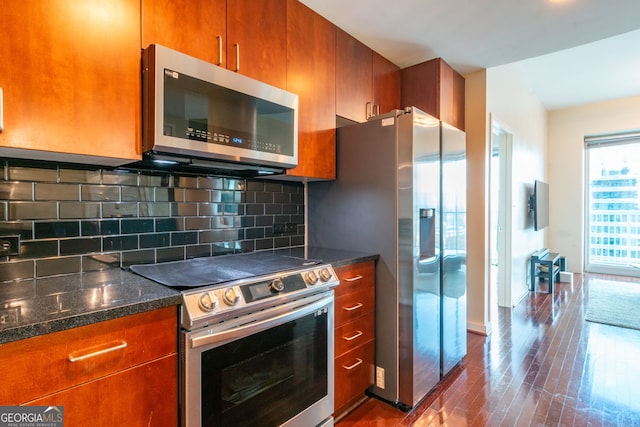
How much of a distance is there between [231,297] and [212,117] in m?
0.82

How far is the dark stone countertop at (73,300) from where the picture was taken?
0.88 meters

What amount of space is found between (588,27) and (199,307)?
296 centimetres

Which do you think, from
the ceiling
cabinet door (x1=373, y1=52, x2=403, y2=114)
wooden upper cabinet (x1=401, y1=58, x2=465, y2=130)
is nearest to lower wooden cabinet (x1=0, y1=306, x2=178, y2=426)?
the ceiling

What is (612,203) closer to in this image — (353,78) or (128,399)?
(353,78)

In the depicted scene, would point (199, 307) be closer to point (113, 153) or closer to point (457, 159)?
point (113, 153)

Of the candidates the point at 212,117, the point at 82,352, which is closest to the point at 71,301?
the point at 82,352

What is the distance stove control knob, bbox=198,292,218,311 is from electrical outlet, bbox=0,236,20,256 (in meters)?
0.81

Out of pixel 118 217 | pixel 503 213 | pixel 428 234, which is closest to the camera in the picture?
pixel 118 217

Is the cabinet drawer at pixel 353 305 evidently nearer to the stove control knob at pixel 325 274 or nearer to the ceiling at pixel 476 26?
the stove control knob at pixel 325 274

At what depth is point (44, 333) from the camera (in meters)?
0.88

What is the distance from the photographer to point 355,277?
197 centimetres

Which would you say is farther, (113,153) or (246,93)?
(246,93)

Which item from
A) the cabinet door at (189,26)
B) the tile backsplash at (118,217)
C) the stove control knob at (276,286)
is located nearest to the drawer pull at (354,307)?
the stove control knob at (276,286)

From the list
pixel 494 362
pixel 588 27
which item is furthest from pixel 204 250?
pixel 588 27
